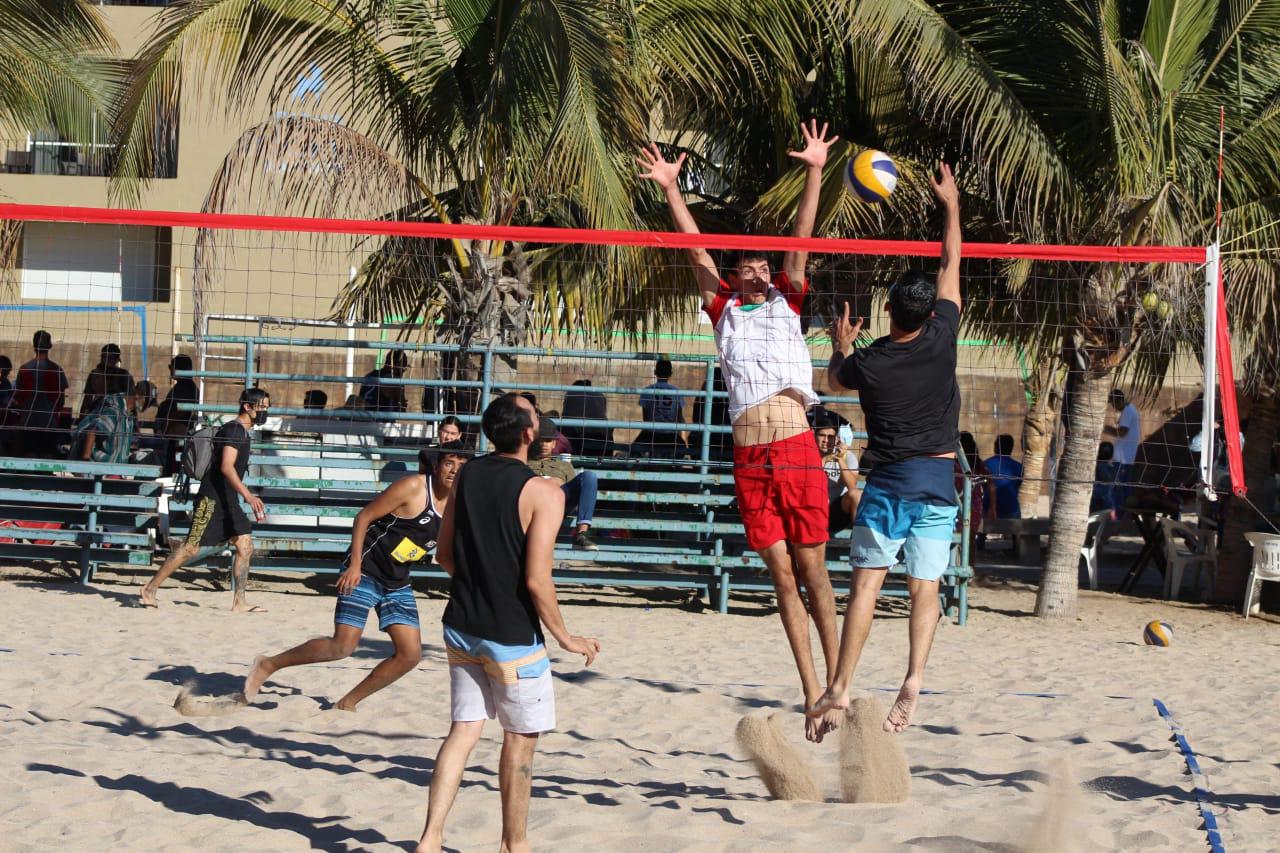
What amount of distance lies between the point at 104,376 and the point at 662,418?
460 centimetres

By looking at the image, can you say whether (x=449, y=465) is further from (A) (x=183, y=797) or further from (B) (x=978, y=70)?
(B) (x=978, y=70)

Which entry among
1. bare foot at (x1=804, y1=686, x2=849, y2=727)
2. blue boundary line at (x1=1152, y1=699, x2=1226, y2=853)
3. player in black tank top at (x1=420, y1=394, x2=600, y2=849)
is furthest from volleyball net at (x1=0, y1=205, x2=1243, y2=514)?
bare foot at (x1=804, y1=686, x2=849, y2=727)

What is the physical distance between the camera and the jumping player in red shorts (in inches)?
209

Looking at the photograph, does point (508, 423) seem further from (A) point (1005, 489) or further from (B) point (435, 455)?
(A) point (1005, 489)

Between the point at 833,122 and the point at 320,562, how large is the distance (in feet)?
18.0

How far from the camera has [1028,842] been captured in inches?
176

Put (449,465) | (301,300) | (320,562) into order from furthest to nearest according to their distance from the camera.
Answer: (301,300), (320,562), (449,465)

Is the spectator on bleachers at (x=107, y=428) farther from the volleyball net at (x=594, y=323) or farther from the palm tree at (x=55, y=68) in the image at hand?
the palm tree at (x=55, y=68)

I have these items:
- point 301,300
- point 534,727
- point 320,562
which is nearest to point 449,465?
point 534,727

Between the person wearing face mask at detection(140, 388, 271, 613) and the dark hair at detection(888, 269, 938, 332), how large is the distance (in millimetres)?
5509

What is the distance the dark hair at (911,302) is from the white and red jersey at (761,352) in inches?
19.3

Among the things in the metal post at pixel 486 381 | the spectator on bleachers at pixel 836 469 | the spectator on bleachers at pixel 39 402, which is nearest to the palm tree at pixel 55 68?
the spectator on bleachers at pixel 39 402

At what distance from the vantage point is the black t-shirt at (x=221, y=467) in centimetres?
933

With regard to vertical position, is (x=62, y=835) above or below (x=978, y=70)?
below
